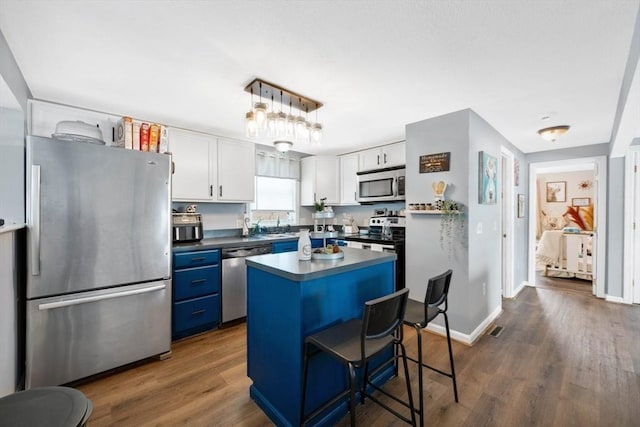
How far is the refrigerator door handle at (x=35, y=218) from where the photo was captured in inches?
74.3

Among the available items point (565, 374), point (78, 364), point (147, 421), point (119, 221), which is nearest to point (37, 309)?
point (78, 364)

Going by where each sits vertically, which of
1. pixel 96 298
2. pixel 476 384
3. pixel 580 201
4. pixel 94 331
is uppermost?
pixel 580 201

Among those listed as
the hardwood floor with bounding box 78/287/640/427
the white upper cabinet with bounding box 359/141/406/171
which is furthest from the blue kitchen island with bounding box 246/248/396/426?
the white upper cabinet with bounding box 359/141/406/171

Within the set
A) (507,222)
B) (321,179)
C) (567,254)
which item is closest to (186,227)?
(321,179)

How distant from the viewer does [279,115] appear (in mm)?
2238

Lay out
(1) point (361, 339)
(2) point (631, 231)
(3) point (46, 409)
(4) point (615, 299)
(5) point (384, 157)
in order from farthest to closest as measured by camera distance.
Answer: (5) point (384, 157), (4) point (615, 299), (2) point (631, 231), (1) point (361, 339), (3) point (46, 409)

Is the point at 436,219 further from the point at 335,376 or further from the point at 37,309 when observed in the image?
the point at 37,309

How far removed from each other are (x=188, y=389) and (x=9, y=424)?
1.41m

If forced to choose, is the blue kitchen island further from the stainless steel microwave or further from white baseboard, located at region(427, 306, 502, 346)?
the stainless steel microwave

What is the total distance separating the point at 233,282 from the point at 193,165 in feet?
4.95

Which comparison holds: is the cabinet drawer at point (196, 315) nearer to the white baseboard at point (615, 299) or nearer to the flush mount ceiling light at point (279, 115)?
the flush mount ceiling light at point (279, 115)

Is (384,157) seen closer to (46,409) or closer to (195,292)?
(195,292)

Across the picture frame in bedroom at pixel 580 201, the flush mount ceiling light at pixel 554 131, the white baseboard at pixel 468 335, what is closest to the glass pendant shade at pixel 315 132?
the white baseboard at pixel 468 335

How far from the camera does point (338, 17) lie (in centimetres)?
147
